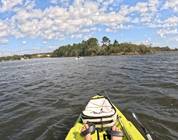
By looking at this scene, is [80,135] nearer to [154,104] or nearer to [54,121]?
[54,121]

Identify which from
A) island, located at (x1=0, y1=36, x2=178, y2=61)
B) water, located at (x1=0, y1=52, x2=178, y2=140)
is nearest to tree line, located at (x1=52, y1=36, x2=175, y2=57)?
island, located at (x1=0, y1=36, x2=178, y2=61)

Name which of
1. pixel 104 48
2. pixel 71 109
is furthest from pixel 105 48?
pixel 71 109

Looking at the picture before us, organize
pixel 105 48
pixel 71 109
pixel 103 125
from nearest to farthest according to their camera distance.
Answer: pixel 103 125, pixel 71 109, pixel 105 48

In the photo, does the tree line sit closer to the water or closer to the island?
the island

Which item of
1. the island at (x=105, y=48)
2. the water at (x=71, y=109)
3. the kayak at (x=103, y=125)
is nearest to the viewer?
the kayak at (x=103, y=125)

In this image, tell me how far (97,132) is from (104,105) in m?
3.10

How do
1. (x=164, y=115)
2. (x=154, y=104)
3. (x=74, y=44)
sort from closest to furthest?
(x=164, y=115), (x=154, y=104), (x=74, y=44)

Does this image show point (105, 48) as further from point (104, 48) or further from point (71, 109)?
point (71, 109)

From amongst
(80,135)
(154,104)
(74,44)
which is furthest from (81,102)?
(74,44)

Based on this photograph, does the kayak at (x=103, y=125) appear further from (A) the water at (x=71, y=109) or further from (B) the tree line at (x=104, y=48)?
(B) the tree line at (x=104, y=48)

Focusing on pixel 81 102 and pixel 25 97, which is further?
pixel 25 97

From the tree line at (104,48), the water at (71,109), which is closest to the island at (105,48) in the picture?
the tree line at (104,48)

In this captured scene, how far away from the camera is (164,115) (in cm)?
1469

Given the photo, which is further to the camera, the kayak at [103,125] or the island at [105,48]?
the island at [105,48]
